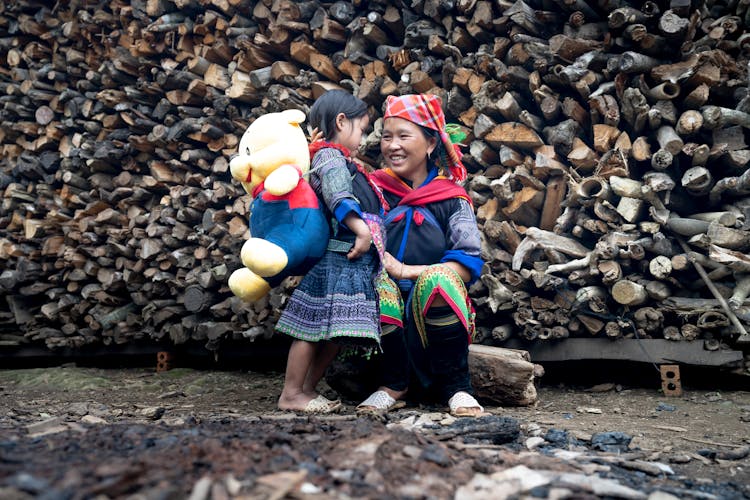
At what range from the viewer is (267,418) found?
97.6 inches

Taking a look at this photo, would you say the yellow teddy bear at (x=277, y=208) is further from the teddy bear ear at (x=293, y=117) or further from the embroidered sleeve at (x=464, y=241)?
the embroidered sleeve at (x=464, y=241)

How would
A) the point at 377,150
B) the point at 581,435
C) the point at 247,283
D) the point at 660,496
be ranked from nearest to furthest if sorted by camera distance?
the point at 660,496
the point at 581,435
the point at 247,283
the point at 377,150

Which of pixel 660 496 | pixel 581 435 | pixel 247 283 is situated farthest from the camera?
pixel 247 283

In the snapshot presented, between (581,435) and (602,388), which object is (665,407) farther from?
(581,435)

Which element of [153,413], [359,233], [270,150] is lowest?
[153,413]

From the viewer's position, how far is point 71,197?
16.8 ft

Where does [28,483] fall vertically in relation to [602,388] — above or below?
above

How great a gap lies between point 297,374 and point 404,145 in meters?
1.19

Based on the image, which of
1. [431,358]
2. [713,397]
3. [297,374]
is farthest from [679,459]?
[297,374]

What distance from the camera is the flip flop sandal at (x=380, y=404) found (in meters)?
2.80

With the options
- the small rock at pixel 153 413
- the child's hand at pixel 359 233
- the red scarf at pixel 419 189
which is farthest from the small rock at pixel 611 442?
the small rock at pixel 153 413

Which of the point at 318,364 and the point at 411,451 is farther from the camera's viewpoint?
the point at 318,364

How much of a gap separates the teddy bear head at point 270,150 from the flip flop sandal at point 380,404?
1.07 m

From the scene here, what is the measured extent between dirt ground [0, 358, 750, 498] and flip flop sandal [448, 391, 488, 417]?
0.13 meters
